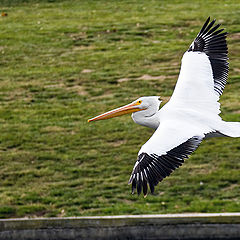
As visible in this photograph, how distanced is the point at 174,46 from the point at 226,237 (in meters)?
8.12

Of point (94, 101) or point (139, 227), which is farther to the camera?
point (94, 101)

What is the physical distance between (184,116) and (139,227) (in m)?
1.53

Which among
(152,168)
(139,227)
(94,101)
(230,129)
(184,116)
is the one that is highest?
(184,116)

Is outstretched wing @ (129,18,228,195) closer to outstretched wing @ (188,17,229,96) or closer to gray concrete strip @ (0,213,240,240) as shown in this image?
outstretched wing @ (188,17,229,96)

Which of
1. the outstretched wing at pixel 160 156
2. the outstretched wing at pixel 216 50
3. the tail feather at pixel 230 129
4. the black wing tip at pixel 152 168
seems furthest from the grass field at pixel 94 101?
the black wing tip at pixel 152 168

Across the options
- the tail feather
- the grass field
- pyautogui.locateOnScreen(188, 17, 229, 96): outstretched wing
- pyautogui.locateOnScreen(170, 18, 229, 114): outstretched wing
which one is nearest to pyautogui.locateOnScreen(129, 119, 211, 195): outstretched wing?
the tail feather

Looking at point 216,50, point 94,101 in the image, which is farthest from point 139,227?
point 94,101

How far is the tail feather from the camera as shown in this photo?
21.8ft

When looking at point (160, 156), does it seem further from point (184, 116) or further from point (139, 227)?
point (139, 227)

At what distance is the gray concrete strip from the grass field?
1.09 metres

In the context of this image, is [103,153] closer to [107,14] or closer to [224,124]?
[224,124]

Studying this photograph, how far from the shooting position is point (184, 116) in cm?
682

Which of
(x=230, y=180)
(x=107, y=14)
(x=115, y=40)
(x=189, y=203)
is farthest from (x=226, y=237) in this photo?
(x=107, y=14)

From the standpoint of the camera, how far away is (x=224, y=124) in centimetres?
681
